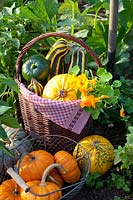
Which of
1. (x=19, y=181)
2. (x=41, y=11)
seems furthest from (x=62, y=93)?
(x=41, y=11)

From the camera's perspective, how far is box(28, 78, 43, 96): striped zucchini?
2.59 meters

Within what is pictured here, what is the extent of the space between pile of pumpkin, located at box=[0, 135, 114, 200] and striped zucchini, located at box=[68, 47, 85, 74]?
445mm

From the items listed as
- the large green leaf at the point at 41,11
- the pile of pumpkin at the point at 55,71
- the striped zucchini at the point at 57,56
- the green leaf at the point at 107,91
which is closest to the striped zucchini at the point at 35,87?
the pile of pumpkin at the point at 55,71

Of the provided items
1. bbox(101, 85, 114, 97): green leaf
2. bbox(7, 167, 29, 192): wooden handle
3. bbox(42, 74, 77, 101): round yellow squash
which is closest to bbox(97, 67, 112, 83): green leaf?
bbox(101, 85, 114, 97): green leaf

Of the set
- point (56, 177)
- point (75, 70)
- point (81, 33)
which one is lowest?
point (56, 177)

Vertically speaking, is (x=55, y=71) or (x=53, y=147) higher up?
(x=55, y=71)

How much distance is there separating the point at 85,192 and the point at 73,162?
236mm

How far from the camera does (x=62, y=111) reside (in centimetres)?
248

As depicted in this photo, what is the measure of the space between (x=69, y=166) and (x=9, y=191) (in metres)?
0.35

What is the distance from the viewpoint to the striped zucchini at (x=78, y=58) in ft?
8.87

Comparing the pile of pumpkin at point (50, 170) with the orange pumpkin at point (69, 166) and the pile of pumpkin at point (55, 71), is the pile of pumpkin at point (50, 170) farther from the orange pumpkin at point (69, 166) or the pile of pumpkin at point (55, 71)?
the pile of pumpkin at point (55, 71)

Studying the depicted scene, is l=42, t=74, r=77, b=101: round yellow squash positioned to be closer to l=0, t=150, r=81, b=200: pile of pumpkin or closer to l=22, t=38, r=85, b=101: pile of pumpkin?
l=22, t=38, r=85, b=101: pile of pumpkin

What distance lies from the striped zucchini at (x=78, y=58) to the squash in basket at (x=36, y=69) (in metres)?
0.15

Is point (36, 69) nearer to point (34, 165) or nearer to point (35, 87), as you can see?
point (35, 87)
